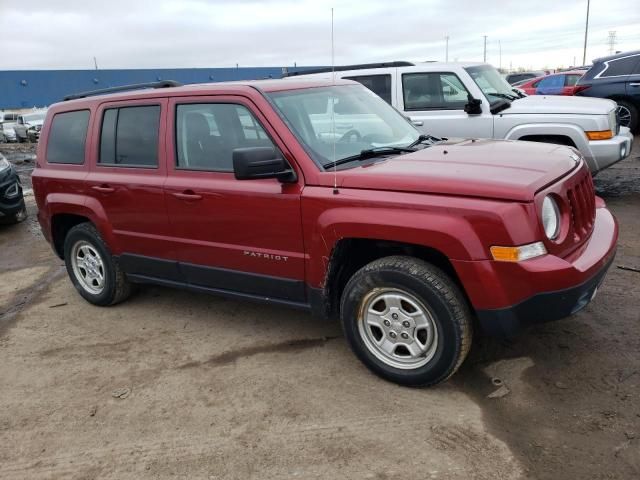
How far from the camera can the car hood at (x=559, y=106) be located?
702cm

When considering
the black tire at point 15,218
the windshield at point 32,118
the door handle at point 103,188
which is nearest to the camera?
the door handle at point 103,188

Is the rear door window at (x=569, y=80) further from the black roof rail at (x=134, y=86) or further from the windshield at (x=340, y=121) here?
the black roof rail at (x=134, y=86)

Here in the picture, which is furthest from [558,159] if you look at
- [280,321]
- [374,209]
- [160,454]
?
[160,454]

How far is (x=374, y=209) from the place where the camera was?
318 centimetres

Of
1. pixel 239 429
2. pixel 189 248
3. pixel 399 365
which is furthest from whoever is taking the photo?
pixel 189 248

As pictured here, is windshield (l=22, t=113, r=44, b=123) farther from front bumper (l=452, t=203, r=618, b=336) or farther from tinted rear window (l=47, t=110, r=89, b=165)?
front bumper (l=452, t=203, r=618, b=336)

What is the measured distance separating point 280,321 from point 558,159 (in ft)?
7.74

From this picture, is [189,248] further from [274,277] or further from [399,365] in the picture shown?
[399,365]

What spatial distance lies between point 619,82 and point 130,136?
11027 millimetres

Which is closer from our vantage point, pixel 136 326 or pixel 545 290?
pixel 545 290

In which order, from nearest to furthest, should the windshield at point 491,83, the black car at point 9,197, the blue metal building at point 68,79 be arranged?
1. the windshield at point 491,83
2. the black car at point 9,197
3. the blue metal building at point 68,79

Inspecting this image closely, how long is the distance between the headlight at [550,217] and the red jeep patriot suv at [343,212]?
11 millimetres

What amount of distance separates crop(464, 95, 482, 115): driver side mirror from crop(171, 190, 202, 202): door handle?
4.52 metres

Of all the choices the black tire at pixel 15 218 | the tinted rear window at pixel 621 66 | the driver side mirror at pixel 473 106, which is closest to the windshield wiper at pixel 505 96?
the driver side mirror at pixel 473 106
